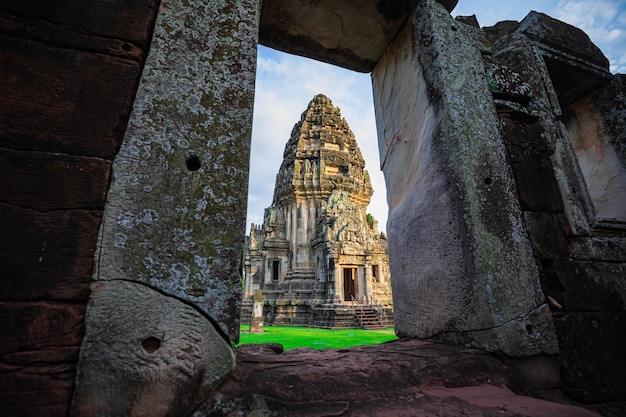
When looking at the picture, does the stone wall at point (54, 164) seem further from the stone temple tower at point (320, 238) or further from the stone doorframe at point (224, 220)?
the stone temple tower at point (320, 238)

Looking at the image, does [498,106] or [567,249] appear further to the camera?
[498,106]

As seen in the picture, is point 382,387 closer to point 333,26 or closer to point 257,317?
point 333,26

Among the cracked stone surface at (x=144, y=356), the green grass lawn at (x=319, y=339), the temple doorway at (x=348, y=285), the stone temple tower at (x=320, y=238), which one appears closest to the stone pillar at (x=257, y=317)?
the green grass lawn at (x=319, y=339)

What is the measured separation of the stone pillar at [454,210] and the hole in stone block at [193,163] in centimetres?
153

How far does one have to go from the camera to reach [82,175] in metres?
1.36

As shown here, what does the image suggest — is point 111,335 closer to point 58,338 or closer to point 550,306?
point 58,338

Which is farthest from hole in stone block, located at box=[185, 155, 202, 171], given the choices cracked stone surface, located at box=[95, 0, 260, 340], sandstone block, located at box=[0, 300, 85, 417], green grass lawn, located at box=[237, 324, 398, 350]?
green grass lawn, located at box=[237, 324, 398, 350]

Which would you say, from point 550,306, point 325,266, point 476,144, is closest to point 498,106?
point 476,144

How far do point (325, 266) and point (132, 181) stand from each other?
631 inches

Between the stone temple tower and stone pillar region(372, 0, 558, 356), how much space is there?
494 inches

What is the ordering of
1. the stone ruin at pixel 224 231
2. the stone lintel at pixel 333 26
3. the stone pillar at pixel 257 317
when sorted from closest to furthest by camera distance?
1. the stone ruin at pixel 224 231
2. the stone lintel at pixel 333 26
3. the stone pillar at pixel 257 317

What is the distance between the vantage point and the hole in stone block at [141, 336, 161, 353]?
1.23 meters

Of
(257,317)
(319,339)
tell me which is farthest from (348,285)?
(319,339)

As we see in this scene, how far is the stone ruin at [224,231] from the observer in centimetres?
121
